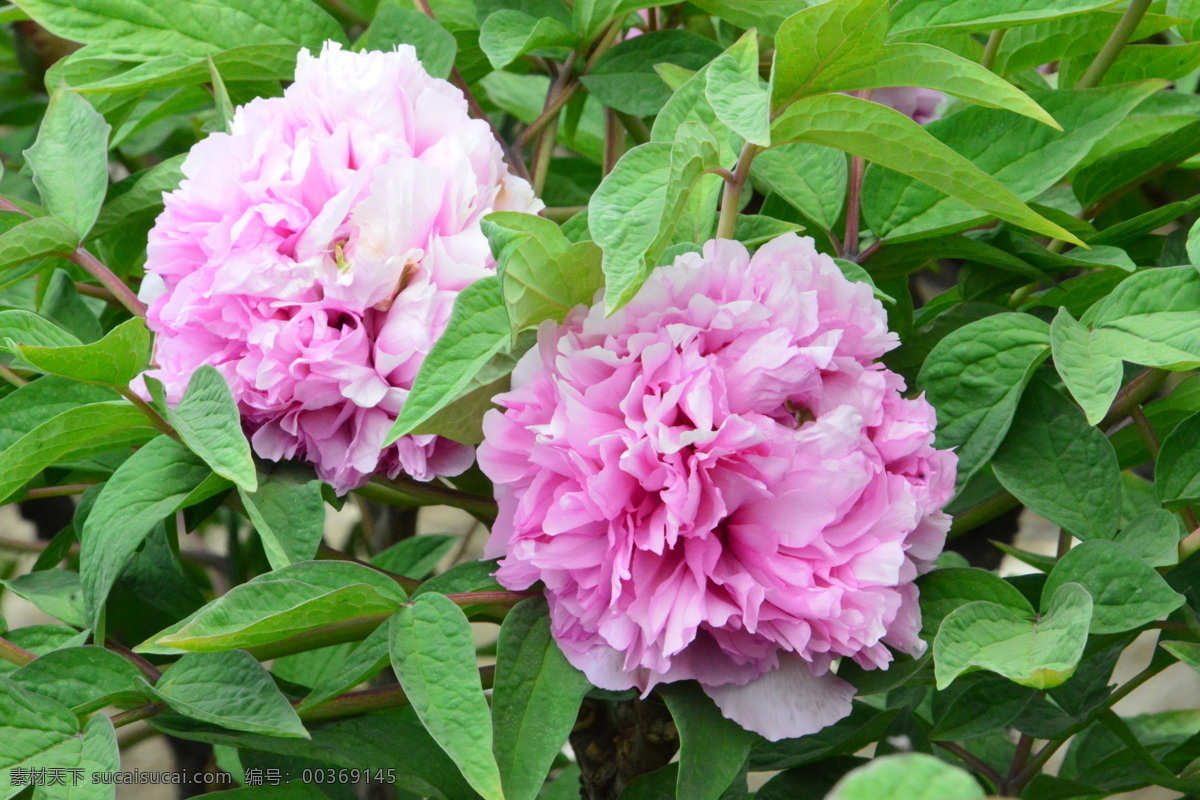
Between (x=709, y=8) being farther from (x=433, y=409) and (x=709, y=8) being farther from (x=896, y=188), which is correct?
(x=433, y=409)

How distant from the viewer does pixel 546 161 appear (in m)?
0.57

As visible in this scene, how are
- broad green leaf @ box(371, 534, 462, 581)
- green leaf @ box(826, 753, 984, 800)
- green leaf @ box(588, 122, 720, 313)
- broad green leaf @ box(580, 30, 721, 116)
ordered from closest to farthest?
green leaf @ box(826, 753, 984, 800), green leaf @ box(588, 122, 720, 313), broad green leaf @ box(580, 30, 721, 116), broad green leaf @ box(371, 534, 462, 581)

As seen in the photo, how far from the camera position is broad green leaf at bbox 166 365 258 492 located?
1.21ft

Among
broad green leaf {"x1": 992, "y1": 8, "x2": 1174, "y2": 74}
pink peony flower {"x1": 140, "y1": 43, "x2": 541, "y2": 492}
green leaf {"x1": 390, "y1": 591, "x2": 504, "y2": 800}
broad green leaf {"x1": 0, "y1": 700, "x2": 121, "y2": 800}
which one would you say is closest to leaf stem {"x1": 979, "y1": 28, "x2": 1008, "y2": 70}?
broad green leaf {"x1": 992, "y1": 8, "x2": 1174, "y2": 74}

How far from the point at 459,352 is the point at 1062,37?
0.33 meters

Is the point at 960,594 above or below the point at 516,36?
below

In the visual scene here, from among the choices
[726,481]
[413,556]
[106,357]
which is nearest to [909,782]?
[726,481]

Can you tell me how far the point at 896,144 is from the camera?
354 millimetres

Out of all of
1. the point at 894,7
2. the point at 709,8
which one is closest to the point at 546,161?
the point at 709,8

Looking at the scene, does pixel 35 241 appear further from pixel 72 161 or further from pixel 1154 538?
pixel 1154 538

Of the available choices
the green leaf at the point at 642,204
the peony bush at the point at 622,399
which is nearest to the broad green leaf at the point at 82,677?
the peony bush at the point at 622,399

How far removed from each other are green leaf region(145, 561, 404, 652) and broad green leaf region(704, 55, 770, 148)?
18cm

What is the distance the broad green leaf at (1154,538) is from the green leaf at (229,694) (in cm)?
28

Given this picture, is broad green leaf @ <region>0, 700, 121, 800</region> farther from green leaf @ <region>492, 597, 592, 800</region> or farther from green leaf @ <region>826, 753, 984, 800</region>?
green leaf @ <region>826, 753, 984, 800</region>
